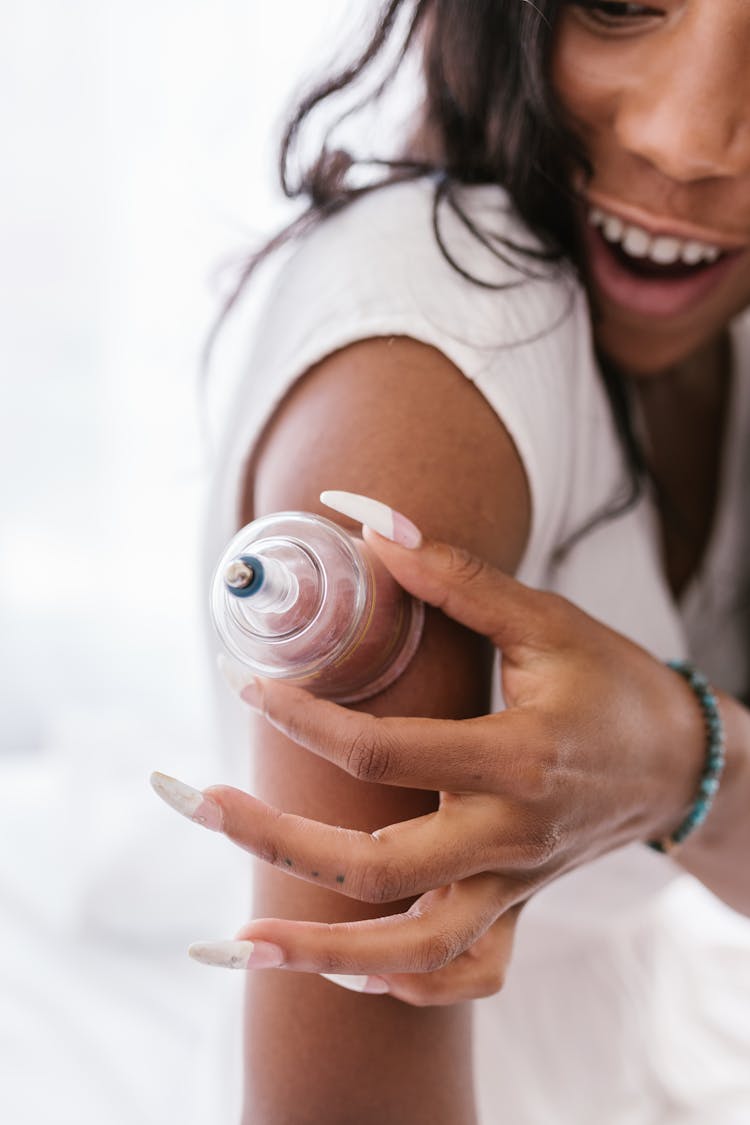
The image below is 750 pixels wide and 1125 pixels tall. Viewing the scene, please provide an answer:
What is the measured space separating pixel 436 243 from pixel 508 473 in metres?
0.16

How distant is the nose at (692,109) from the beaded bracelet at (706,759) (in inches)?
12.1

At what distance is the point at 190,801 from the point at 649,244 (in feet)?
1.70

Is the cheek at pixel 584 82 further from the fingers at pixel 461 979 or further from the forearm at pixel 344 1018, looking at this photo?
the fingers at pixel 461 979

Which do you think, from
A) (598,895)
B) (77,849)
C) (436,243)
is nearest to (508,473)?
(436,243)

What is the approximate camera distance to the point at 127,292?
4.73 ft

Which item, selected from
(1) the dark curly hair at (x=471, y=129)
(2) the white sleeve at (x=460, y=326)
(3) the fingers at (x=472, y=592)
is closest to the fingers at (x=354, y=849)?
(3) the fingers at (x=472, y=592)

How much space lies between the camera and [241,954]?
473 mm

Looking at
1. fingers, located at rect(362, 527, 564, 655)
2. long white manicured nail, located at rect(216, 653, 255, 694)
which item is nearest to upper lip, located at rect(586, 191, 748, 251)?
fingers, located at rect(362, 527, 564, 655)

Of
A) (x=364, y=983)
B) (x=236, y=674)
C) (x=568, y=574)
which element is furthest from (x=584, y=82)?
(x=364, y=983)

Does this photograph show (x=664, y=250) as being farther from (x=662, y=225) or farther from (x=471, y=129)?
(x=471, y=129)

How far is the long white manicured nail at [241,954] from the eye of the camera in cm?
47

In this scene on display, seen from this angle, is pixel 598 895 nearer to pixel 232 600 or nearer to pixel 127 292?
pixel 232 600

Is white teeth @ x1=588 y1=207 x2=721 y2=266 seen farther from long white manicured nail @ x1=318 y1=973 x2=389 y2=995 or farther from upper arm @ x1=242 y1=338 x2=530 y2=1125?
long white manicured nail @ x1=318 y1=973 x2=389 y2=995

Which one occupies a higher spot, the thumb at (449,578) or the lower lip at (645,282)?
the lower lip at (645,282)
